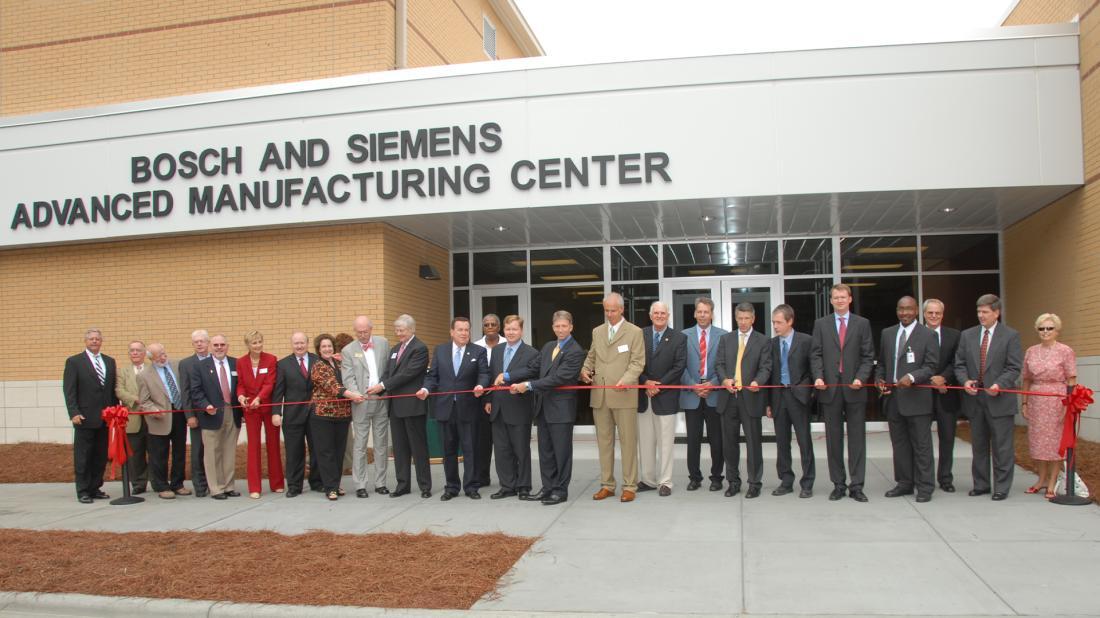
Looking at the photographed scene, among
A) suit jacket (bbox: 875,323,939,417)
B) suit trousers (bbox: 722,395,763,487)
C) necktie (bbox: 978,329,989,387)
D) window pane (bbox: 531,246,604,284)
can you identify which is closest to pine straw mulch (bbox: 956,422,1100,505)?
necktie (bbox: 978,329,989,387)

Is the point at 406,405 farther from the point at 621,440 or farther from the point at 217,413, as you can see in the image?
the point at 621,440

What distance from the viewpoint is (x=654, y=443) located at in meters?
9.50

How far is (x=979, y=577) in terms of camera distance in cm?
595

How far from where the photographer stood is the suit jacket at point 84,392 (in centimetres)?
990

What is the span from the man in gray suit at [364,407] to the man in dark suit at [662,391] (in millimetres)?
2887

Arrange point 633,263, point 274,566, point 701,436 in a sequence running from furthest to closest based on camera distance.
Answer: point 633,263
point 701,436
point 274,566

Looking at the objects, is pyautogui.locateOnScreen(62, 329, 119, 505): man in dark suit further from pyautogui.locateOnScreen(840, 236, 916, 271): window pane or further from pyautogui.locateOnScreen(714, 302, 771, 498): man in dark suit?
pyautogui.locateOnScreen(840, 236, 916, 271): window pane

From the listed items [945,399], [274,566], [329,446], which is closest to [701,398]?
[945,399]

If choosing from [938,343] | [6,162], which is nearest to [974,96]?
[938,343]

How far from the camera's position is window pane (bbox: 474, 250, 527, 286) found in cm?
1587

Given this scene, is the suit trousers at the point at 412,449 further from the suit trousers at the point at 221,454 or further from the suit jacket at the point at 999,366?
the suit jacket at the point at 999,366

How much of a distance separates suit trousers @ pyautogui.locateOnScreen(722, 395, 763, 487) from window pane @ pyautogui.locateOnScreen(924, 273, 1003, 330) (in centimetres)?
701

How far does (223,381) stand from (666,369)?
499 cm

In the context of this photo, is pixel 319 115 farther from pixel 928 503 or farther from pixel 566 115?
pixel 928 503
